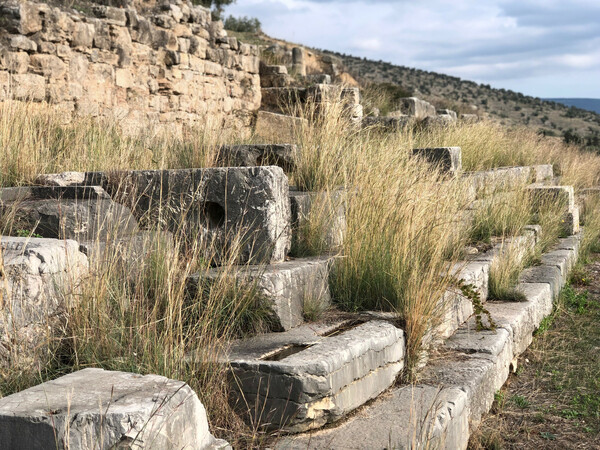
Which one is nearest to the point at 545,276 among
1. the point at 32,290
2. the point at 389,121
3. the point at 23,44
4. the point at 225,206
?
the point at 225,206

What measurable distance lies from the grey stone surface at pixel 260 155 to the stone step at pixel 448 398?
1.92 metres

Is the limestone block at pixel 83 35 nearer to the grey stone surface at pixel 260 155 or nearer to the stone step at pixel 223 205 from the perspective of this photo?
the grey stone surface at pixel 260 155

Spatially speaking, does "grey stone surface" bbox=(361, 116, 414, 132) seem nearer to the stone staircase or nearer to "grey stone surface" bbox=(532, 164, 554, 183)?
"grey stone surface" bbox=(532, 164, 554, 183)

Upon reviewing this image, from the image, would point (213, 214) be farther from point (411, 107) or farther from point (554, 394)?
point (411, 107)

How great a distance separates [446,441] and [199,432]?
132 cm

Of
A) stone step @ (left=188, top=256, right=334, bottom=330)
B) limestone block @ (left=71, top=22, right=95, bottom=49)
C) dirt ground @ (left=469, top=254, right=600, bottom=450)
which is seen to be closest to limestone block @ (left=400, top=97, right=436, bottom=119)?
limestone block @ (left=71, top=22, right=95, bottom=49)

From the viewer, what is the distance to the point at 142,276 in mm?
3533

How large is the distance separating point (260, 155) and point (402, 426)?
9.66 ft

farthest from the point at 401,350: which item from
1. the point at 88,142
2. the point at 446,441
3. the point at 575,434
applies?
the point at 88,142

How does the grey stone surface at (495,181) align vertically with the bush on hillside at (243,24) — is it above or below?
below

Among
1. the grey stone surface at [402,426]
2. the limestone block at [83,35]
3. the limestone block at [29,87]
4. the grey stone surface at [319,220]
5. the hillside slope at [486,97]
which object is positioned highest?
the hillside slope at [486,97]

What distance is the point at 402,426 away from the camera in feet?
10.0

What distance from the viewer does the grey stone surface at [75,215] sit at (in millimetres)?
3986

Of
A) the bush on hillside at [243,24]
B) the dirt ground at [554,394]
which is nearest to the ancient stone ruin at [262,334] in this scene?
the dirt ground at [554,394]
